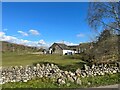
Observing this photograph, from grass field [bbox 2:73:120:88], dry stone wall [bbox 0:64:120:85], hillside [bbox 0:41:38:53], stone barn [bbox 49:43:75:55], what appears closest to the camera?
grass field [bbox 2:73:120:88]

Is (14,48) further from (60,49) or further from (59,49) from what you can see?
(59,49)

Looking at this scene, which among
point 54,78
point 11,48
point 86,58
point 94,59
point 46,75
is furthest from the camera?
point 11,48

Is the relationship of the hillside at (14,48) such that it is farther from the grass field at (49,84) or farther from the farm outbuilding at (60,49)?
the grass field at (49,84)

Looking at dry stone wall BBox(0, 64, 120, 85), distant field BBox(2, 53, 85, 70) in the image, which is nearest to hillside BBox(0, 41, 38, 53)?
distant field BBox(2, 53, 85, 70)

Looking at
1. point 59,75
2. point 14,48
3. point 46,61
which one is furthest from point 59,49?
point 59,75

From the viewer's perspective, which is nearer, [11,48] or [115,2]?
[115,2]

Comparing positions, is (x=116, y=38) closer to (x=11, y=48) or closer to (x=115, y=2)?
(x=115, y=2)

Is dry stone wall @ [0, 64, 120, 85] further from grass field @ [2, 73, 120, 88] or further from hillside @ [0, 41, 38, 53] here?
hillside @ [0, 41, 38, 53]

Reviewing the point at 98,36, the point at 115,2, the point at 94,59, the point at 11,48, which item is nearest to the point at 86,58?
the point at 94,59

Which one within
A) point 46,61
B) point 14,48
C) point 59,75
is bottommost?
point 59,75

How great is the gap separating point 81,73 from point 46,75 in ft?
7.23

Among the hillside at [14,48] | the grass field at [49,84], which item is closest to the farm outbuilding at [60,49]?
the hillside at [14,48]

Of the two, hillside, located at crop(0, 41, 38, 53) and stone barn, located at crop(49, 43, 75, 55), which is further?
stone barn, located at crop(49, 43, 75, 55)

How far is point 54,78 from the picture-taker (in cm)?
1512
